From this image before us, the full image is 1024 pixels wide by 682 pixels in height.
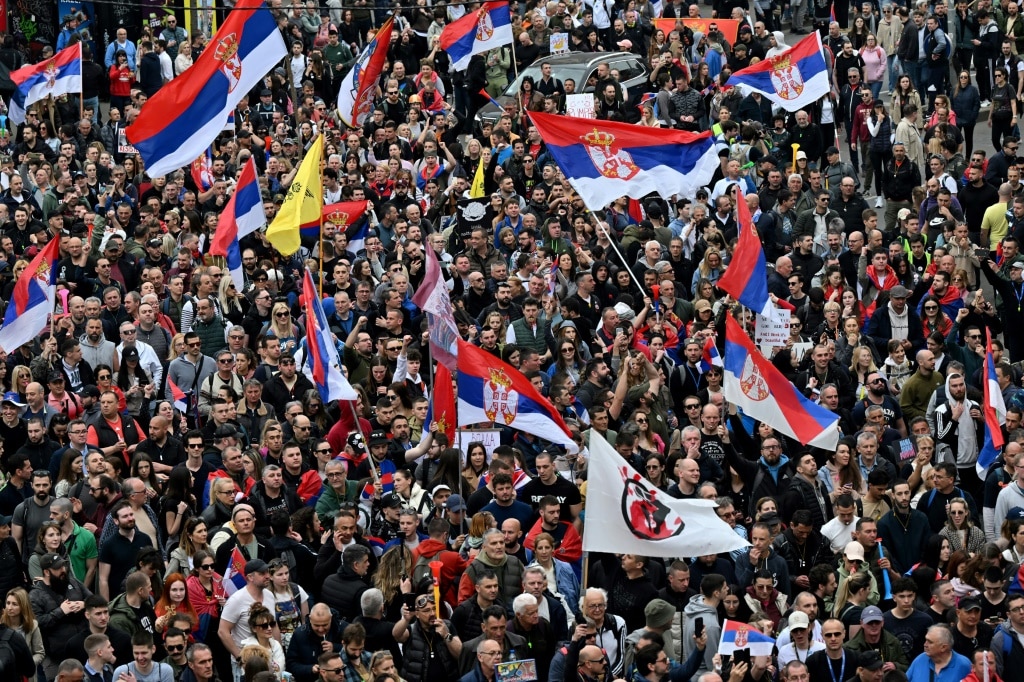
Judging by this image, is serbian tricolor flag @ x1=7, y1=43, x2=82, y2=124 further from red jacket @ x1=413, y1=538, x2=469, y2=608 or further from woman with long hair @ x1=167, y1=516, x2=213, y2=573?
red jacket @ x1=413, y1=538, x2=469, y2=608

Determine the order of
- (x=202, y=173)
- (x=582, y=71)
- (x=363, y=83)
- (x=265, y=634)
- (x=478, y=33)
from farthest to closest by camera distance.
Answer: (x=582, y=71), (x=478, y=33), (x=363, y=83), (x=202, y=173), (x=265, y=634)

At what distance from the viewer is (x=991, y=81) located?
1198 inches

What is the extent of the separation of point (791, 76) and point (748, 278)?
20.8ft

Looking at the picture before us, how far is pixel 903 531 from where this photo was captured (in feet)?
50.3

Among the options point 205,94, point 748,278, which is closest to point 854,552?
point 748,278

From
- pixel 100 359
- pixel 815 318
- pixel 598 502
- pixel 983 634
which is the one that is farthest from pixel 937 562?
pixel 100 359

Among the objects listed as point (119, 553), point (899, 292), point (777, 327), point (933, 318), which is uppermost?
point (119, 553)

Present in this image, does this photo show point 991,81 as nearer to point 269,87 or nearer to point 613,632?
point 269,87

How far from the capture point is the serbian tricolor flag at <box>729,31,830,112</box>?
24688mm

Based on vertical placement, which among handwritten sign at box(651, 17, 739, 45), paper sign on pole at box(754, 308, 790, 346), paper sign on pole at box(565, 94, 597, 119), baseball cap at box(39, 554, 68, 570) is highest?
baseball cap at box(39, 554, 68, 570)

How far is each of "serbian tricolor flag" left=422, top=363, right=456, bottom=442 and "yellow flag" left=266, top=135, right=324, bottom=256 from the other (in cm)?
403

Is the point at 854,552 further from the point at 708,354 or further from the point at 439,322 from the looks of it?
the point at 708,354

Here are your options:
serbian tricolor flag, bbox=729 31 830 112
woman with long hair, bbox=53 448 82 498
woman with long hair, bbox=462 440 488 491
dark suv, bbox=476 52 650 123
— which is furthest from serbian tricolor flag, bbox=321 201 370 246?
woman with long hair, bbox=53 448 82 498

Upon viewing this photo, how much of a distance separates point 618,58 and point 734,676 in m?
16.7
